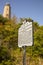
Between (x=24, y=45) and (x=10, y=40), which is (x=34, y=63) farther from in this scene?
(x=24, y=45)

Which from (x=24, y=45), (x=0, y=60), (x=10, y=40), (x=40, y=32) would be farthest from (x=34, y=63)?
(x=24, y=45)

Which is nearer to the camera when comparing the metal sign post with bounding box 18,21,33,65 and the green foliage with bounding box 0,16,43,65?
the metal sign post with bounding box 18,21,33,65

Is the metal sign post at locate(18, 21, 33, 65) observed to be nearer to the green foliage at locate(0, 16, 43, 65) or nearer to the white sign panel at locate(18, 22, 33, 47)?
the white sign panel at locate(18, 22, 33, 47)

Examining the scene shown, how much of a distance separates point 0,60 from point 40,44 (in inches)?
129

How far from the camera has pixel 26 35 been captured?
3.10 m

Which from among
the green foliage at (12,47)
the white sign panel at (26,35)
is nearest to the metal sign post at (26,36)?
the white sign panel at (26,35)

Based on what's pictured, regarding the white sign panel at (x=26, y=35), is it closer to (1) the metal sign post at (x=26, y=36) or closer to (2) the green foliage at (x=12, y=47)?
(1) the metal sign post at (x=26, y=36)

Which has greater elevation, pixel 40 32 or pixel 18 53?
pixel 40 32

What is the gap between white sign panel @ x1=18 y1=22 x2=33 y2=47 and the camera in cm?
300

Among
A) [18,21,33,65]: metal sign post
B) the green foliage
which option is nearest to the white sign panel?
[18,21,33,65]: metal sign post

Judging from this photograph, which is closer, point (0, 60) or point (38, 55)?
point (0, 60)

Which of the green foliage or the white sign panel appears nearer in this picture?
the white sign panel

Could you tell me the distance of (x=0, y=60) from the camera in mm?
10711

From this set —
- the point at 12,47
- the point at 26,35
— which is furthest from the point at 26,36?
the point at 12,47
